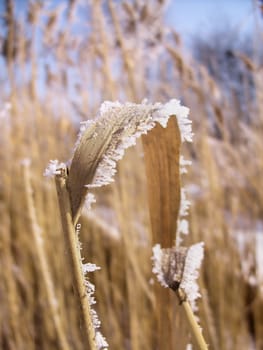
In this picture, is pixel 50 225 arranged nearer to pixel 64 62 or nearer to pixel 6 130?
pixel 6 130

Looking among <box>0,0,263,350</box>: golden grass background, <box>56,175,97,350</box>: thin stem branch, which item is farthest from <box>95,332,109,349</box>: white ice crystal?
<box>0,0,263,350</box>: golden grass background

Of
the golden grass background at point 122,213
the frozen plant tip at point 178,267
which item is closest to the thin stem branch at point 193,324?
the frozen plant tip at point 178,267

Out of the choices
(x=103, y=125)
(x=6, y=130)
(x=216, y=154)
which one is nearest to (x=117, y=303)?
(x=6, y=130)

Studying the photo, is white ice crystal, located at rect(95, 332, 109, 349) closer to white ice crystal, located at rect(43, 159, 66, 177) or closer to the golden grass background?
white ice crystal, located at rect(43, 159, 66, 177)

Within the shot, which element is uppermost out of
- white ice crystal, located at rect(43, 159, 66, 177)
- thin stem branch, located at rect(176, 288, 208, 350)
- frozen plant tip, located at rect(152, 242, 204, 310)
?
white ice crystal, located at rect(43, 159, 66, 177)

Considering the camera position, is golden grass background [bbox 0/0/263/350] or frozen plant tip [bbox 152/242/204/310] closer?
frozen plant tip [bbox 152/242/204/310]

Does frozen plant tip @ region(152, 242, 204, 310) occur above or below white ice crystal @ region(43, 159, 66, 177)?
below

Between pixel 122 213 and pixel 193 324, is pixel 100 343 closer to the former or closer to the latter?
pixel 193 324
